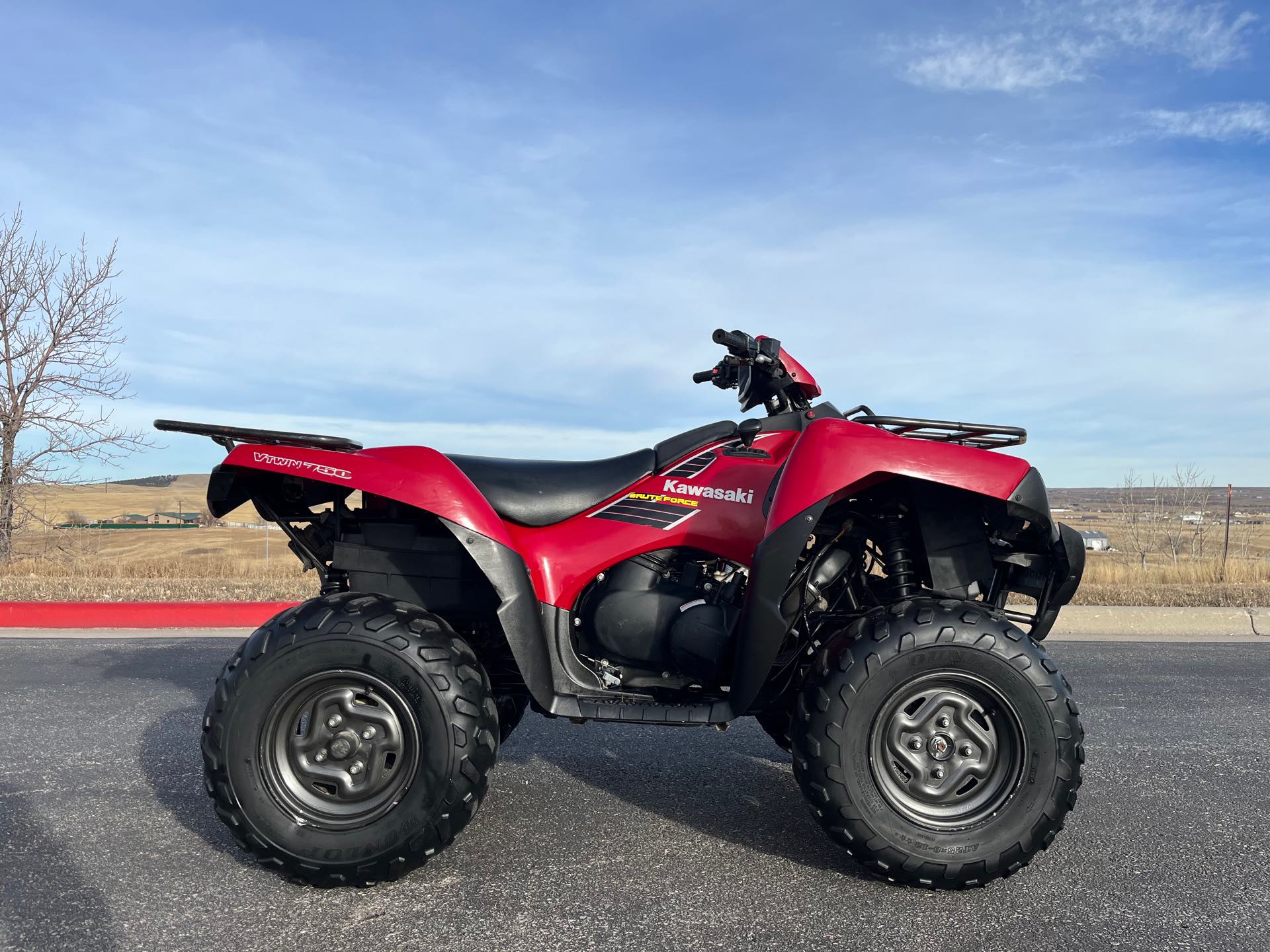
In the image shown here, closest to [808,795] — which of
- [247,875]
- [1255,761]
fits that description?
[247,875]

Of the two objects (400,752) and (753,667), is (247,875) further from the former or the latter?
(753,667)

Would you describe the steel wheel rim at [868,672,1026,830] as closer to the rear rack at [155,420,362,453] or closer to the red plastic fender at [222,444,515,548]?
the red plastic fender at [222,444,515,548]

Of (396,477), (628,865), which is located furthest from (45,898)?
(628,865)

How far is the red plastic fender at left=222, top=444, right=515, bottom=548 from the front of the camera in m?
3.24

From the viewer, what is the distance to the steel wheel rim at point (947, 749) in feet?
9.87

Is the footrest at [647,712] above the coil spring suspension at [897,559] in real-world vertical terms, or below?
below

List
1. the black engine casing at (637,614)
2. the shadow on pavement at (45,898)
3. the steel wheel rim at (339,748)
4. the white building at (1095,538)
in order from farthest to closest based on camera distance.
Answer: the white building at (1095,538) → the black engine casing at (637,614) → the steel wheel rim at (339,748) → the shadow on pavement at (45,898)

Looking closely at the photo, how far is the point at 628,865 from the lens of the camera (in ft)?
10.4

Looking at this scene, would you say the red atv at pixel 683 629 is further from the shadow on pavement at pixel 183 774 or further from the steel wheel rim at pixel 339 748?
the shadow on pavement at pixel 183 774

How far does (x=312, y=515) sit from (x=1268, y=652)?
812 cm

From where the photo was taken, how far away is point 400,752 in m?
3.09

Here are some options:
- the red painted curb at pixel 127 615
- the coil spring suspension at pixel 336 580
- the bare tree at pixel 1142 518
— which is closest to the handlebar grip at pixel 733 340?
the coil spring suspension at pixel 336 580

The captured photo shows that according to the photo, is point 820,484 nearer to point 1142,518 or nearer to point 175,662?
point 175,662

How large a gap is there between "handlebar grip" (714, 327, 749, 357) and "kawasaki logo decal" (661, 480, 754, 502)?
2.05 feet
